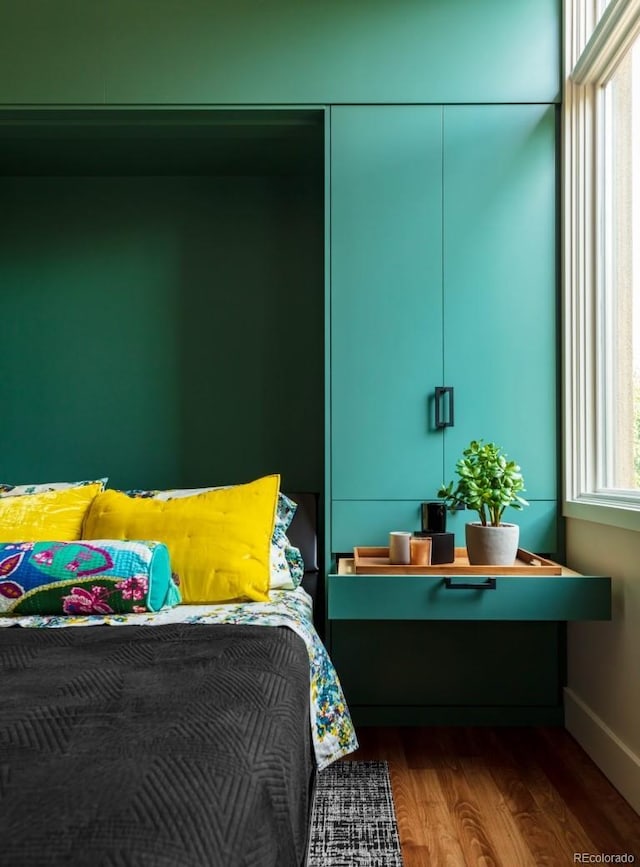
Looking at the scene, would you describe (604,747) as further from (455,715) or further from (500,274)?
(500,274)

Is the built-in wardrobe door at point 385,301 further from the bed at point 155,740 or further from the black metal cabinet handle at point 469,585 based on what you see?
the bed at point 155,740

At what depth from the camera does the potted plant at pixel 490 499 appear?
214 cm

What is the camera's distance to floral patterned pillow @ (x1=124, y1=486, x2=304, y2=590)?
225cm

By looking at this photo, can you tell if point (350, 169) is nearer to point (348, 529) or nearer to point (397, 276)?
point (397, 276)

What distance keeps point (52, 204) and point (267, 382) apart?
1202mm

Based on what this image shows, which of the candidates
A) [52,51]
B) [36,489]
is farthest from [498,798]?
[52,51]

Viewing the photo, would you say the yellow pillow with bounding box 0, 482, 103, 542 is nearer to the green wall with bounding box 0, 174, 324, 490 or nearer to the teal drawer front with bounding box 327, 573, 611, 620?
the green wall with bounding box 0, 174, 324, 490

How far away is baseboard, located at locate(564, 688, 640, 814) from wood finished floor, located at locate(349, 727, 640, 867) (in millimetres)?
27

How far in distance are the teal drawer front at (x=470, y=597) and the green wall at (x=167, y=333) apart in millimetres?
901

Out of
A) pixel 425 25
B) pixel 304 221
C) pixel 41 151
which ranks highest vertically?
pixel 425 25

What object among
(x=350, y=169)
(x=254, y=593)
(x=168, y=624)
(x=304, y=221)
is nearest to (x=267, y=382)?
(x=304, y=221)

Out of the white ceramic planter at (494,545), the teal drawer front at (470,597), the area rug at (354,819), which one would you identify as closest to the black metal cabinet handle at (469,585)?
the teal drawer front at (470,597)

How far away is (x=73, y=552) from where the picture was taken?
1896 mm

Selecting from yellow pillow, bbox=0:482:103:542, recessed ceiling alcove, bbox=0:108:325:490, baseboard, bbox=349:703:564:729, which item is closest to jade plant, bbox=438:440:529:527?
baseboard, bbox=349:703:564:729
